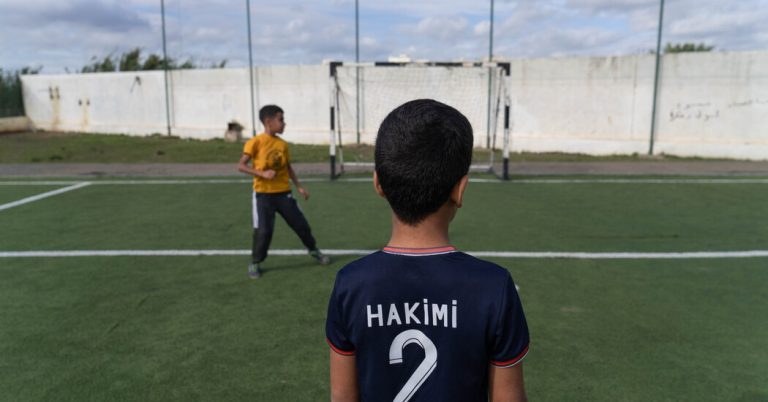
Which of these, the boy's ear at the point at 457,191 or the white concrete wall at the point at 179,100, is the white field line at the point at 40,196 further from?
the boy's ear at the point at 457,191

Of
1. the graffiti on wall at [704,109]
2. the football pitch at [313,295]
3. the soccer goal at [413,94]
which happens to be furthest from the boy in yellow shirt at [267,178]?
the graffiti on wall at [704,109]

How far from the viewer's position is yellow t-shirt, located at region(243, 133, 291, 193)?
6523mm

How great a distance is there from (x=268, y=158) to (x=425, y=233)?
5097mm

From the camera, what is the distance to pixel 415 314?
162 centimetres

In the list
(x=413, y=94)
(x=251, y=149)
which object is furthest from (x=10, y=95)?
(x=251, y=149)

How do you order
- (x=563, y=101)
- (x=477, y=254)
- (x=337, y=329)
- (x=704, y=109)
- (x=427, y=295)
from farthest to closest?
(x=563, y=101) < (x=704, y=109) < (x=477, y=254) < (x=337, y=329) < (x=427, y=295)

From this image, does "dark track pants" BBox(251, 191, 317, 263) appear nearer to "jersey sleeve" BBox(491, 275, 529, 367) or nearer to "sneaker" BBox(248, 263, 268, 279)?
"sneaker" BBox(248, 263, 268, 279)

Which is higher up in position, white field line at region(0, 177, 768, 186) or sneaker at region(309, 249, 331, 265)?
white field line at region(0, 177, 768, 186)

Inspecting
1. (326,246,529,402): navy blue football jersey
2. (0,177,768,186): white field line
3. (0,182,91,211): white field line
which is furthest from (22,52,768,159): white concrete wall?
(326,246,529,402): navy blue football jersey

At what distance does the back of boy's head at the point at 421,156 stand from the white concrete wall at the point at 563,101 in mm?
17612

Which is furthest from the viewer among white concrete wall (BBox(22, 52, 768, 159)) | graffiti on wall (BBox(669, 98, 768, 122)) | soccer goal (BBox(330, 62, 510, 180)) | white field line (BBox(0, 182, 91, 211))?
soccer goal (BBox(330, 62, 510, 180))

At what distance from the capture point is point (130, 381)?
415cm

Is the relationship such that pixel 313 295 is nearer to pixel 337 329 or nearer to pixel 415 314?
pixel 337 329

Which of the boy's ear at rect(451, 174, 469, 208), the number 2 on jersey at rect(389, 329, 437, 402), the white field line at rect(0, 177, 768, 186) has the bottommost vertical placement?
the white field line at rect(0, 177, 768, 186)
